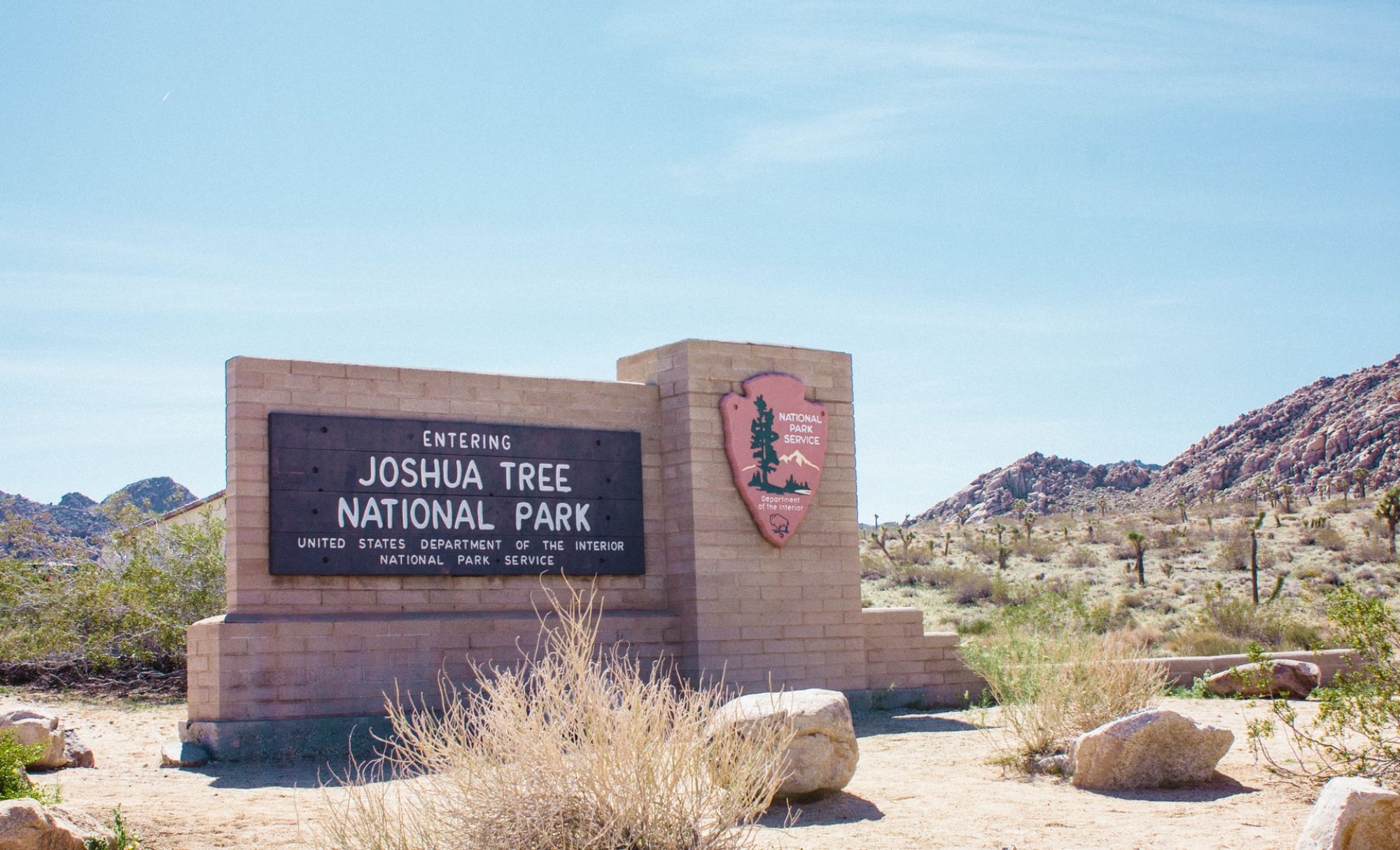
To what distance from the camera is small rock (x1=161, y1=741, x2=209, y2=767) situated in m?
11.6

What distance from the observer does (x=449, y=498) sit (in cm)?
1334

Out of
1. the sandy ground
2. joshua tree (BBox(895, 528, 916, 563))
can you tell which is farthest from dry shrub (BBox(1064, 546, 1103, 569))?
the sandy ground

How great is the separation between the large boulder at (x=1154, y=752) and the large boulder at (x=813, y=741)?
1.85m

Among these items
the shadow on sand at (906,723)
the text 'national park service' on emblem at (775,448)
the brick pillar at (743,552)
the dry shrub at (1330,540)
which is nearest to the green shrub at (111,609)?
the brick pillar at (743,552)

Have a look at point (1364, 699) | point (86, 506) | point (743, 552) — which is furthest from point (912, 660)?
point (86, 506)

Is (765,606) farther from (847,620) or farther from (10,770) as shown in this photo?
(10,770)

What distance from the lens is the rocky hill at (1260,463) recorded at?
1984 inches

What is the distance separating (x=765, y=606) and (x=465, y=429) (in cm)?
387

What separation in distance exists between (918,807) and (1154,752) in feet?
5.78

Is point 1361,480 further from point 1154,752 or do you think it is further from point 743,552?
point 1154,752

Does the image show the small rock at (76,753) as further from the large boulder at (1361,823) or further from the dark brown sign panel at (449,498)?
the large boulder at (1361,823)

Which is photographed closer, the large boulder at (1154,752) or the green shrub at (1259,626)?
the large boulder at (1154,752)

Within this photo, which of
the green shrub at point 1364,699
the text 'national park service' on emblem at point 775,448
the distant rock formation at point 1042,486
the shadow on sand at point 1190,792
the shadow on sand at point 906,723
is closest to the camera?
the green shrub at point 1364,699

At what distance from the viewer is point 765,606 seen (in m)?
14.9
